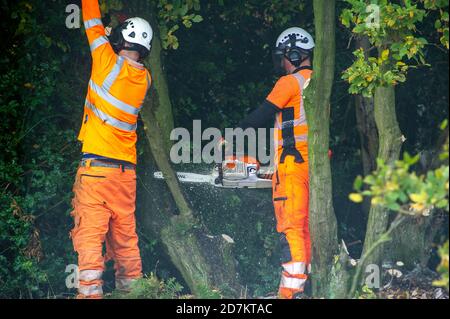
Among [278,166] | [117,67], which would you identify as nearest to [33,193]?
[117,67]

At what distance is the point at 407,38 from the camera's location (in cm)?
709

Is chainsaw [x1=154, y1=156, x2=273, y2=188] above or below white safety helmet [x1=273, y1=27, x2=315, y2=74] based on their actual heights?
below

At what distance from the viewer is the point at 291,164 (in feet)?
25.9

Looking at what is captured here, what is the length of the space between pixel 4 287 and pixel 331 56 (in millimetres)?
3474

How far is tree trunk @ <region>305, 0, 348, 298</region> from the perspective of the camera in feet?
23.6

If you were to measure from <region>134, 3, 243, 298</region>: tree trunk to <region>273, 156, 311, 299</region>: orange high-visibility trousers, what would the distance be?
0.52m

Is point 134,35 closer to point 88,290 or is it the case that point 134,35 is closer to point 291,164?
point 291,164

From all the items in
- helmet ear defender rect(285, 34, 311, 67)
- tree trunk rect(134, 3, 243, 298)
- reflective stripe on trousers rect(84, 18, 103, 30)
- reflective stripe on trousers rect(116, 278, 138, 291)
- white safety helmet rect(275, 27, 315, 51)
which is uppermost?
reflective stripe on trousers rect(84, 18, 103, 30)

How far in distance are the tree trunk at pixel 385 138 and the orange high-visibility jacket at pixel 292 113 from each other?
2.60ft

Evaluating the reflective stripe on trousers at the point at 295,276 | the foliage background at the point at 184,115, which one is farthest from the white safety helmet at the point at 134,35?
the reflective stripe on trousers at the point at 295,276

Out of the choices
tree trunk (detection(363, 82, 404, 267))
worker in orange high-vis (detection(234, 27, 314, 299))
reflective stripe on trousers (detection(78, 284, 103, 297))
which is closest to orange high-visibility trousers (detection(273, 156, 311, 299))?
worker in orange high-vis (detection(234, 27, 314, 299))

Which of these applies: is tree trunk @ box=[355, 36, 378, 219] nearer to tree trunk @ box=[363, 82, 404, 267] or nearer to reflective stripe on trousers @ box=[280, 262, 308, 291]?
tree trunk @ box=[363, 82, 404, 267]

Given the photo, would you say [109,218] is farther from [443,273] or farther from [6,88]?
[443,273]

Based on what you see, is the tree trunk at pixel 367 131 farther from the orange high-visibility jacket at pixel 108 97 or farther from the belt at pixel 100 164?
the belt at pixel 100 164
